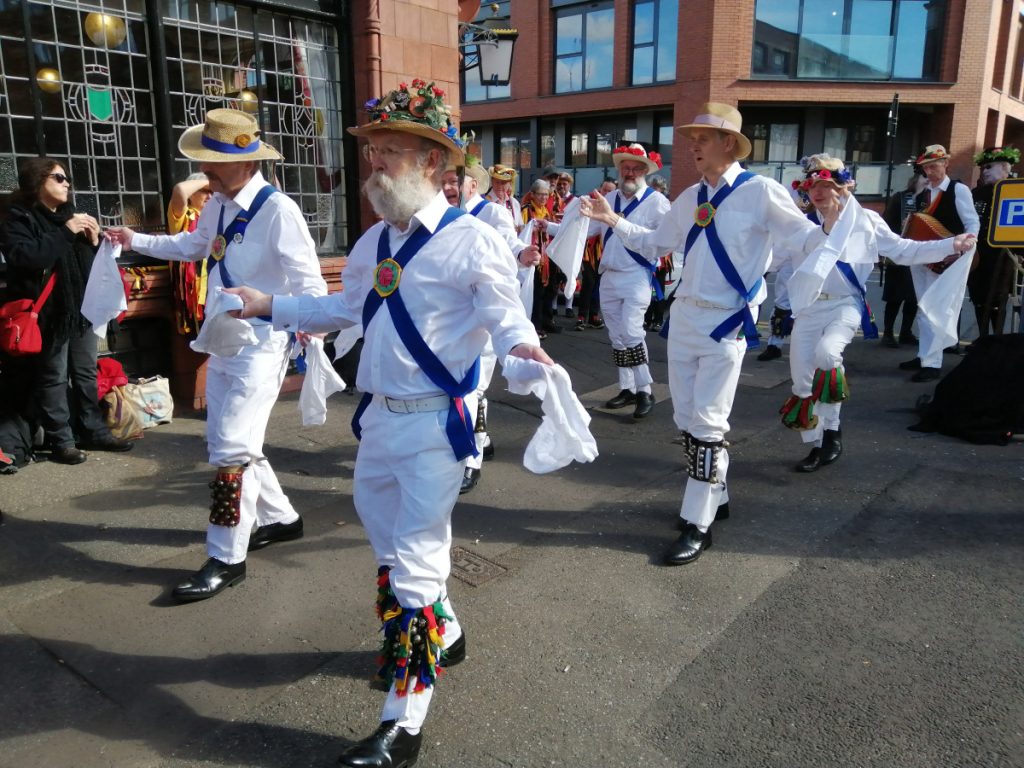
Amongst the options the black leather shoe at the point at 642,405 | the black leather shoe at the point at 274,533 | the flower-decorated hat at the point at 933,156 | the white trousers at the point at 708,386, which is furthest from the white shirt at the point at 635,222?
the black leather shoe at the point at 274,533

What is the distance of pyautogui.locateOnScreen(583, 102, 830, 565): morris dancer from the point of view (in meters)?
4.36

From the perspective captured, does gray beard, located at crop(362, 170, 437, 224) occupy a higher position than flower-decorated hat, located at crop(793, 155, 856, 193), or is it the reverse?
flower-decorated hat, located at crop(793, 155, 856, 193)

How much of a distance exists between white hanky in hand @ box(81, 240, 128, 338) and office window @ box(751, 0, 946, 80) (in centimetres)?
2290

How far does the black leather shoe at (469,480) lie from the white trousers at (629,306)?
7.74 feet

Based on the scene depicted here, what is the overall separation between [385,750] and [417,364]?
1267mm

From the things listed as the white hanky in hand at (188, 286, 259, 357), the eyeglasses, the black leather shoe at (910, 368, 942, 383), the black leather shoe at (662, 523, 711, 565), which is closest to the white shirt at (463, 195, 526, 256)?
the black leather shoe at (662, 523, 711, 565)

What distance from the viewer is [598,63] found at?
26297 mm

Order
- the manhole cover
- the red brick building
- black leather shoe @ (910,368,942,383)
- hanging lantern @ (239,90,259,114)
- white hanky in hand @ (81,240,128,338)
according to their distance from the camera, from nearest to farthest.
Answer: the manhole cover < white hanky in hand @ (81,240,128,338) < hanging lantern @ (239,90,259,114) < black leather shoe @ (910,368,942,383) < the red brick building

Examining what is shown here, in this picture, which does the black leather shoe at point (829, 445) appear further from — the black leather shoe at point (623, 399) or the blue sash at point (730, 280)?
the black leather shoe at point (623, 399)

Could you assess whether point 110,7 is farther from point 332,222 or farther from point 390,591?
point 390,591

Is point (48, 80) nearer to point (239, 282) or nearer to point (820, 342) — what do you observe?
point (239, 282)

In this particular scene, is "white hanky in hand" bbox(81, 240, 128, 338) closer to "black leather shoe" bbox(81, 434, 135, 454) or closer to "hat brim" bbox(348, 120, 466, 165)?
"black leather shoe" bbox(81, 434, 135, 454)

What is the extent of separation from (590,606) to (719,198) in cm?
227

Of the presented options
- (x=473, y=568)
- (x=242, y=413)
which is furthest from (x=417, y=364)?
(x=473, y=568)
